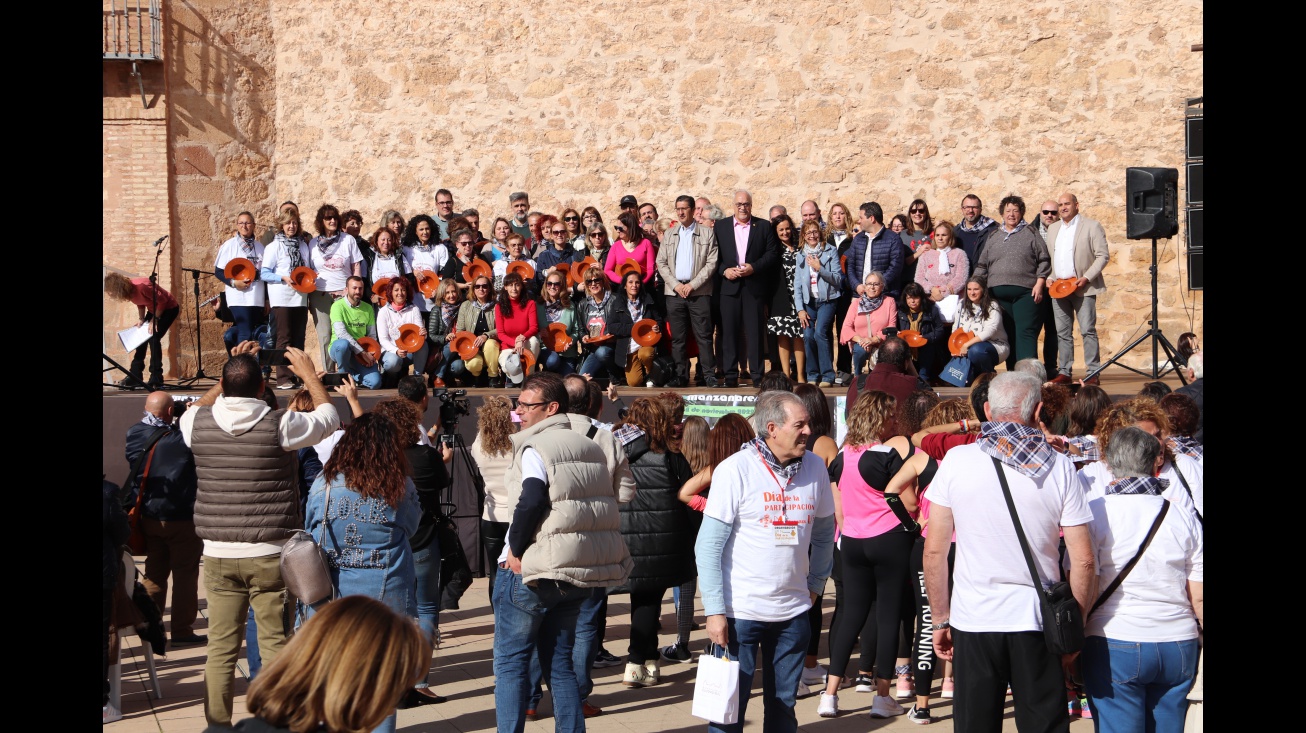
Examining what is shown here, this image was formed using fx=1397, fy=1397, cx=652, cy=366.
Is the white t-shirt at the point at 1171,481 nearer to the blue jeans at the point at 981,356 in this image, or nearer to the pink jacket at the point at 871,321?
the blue jeans at the point at 981,356

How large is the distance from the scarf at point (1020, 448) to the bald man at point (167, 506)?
4767 millimetres

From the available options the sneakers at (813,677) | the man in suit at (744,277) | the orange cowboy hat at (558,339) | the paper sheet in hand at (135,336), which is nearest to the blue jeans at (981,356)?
the man in suit at (744,277)

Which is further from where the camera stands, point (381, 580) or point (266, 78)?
point (266, 78)

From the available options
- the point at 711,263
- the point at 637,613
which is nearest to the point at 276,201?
the point at 711,263

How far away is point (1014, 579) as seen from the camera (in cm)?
447

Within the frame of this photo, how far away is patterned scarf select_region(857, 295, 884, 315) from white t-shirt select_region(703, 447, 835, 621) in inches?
276

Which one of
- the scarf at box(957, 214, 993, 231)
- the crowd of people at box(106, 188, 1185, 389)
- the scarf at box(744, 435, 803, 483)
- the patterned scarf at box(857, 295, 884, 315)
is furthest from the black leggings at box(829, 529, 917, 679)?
the scarf at box(957, 214, 993, 231)

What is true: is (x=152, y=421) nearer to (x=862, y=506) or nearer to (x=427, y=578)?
(x=427, y=578)

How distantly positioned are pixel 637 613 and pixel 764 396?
2.03 m

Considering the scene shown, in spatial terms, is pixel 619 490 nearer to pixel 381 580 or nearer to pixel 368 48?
pixel 381 580

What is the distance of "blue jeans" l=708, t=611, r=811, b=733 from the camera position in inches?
202

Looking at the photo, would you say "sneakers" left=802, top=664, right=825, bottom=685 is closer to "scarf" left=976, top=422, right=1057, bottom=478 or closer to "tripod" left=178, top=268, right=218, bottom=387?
"scarf" left=976, top=422, right=1057, bottom=478

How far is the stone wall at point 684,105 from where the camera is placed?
15.4m

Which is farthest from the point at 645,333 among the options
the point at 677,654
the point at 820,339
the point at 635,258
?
the point at 677,654
